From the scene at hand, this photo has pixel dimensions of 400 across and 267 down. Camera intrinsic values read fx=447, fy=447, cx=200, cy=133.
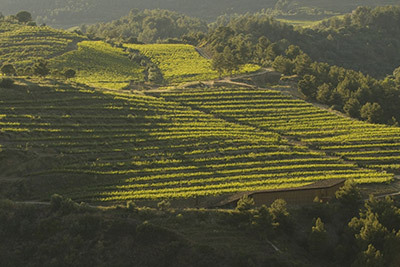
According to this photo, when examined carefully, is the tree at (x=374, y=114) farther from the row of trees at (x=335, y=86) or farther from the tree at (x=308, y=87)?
the tree at (x=308, y=87)

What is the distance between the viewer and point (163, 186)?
47125 millimetres

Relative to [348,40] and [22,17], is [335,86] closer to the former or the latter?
[348,40]

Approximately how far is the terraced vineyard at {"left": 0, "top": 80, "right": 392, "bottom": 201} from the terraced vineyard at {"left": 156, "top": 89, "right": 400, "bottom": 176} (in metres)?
2.67

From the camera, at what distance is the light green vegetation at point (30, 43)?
313 feet

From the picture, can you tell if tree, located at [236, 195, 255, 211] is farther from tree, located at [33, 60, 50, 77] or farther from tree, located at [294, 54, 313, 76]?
tree, located at [294, 54, 313, 76]

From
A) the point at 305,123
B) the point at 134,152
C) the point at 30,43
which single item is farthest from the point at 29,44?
the point at 305,123

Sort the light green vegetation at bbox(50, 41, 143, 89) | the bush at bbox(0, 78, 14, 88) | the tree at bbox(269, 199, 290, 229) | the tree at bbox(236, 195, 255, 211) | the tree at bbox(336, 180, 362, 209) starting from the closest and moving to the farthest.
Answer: the tree at bbox(269, 199, 290, 229) < the tree at bbox(236, 195, 255, 211) < the tree at bbox(336, 180, 362, 209) < the bush at bbox(0, 78, 14, 88) < the light green vegetation at bbox(50, 41, 143, 89)

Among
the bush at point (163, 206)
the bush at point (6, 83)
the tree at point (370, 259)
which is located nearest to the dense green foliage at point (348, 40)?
the bush at point (6, 83)

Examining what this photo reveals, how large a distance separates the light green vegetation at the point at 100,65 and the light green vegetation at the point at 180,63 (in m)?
6.56

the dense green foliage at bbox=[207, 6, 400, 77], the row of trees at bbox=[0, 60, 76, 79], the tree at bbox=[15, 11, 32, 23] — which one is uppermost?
the tree at bbox=[15, 11, 32, 23]

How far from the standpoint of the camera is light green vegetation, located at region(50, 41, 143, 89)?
86250 mm

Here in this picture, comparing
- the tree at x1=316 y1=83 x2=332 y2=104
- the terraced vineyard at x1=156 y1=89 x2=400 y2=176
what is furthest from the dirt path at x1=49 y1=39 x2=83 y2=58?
the tree at x1=316 y1=83 x2=332 y2=104

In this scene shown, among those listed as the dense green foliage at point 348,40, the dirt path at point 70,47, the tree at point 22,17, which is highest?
the tree at point 22,17

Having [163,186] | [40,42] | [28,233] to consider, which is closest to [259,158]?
[163,186]
